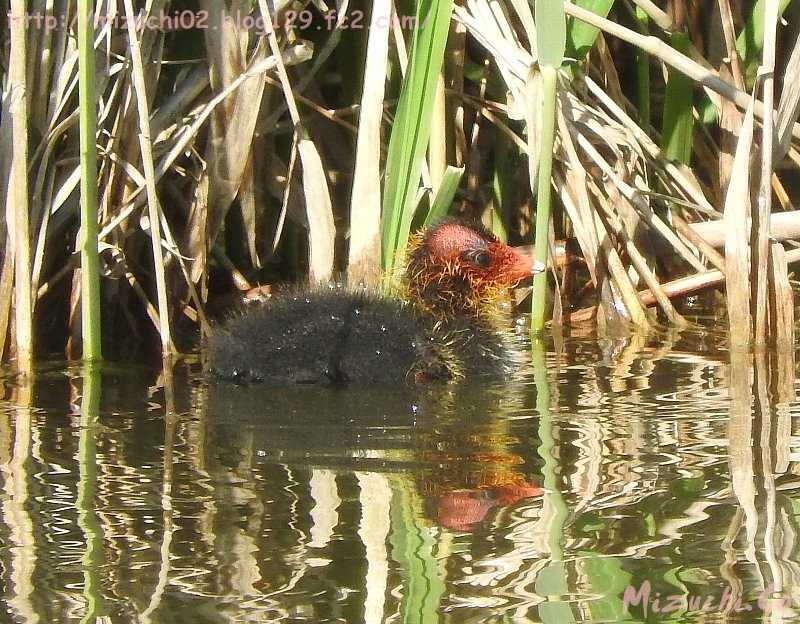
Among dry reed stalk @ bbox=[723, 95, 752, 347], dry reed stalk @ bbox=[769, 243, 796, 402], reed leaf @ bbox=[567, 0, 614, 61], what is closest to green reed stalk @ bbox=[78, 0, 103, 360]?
reed leaf @ bbox=[567, 0, 614, 61]

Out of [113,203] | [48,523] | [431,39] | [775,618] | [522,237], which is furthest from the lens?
[522,237]

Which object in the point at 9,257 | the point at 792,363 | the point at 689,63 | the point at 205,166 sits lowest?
the point at 792,363

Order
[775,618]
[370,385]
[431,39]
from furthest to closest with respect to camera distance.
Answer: [431,39], [370,385], [775,618]

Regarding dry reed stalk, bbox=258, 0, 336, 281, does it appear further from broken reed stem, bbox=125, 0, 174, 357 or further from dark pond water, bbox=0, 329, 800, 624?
dark pond water, bbox=0, 329, 800, 624

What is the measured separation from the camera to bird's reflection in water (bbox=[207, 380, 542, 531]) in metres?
2.84

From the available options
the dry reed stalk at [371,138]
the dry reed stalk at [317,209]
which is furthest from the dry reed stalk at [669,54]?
the dry reed stalk at [317,209]

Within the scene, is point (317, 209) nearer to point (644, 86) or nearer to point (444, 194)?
point (444, 194)

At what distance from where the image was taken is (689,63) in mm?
4680

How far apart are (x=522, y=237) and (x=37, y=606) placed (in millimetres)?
3949

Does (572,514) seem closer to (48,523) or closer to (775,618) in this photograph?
(775,618)

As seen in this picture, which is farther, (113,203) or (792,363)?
(113,203)

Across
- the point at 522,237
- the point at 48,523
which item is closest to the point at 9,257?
the point at 48,523

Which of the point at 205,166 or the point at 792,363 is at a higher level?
the point at 205,166

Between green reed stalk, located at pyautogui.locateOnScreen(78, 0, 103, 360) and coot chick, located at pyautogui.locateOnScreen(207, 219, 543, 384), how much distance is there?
1.32 ft
